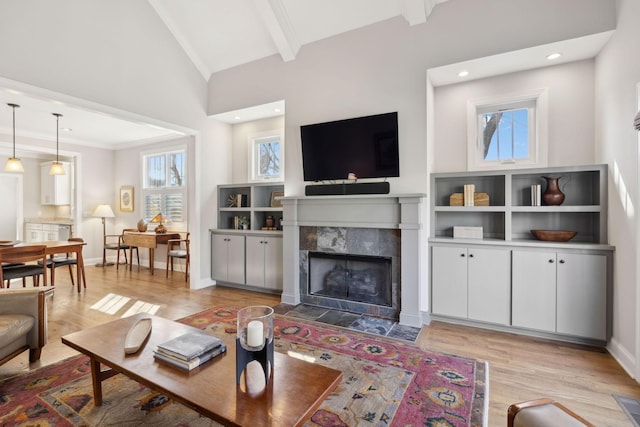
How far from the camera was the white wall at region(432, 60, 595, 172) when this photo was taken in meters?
3.11

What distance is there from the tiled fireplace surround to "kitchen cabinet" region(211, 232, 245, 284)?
3.16ft

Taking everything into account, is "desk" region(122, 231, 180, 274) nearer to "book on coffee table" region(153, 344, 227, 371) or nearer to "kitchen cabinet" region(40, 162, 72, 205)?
"kitchen cabinet" region(40, 162, 72, 205)

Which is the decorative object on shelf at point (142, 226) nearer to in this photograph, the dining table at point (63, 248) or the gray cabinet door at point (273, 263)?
the dining table at point (63, 248)

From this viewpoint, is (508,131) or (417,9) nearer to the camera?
(417,9)

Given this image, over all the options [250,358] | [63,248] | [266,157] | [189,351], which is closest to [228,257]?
[266,157]

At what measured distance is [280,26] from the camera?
3.82 metres

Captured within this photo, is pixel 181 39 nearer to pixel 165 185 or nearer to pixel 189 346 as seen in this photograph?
pixel 165 185

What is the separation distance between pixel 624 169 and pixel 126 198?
8.11 meters

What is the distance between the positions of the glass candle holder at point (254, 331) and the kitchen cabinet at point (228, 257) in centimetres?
328

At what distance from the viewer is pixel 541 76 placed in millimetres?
3279

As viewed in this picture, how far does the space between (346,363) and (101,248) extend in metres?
6.84

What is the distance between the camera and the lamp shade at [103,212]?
6566mm

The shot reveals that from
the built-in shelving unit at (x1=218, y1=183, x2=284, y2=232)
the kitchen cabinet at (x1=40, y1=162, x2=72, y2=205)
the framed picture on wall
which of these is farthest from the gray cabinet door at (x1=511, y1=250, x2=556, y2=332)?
the kitchen cabinet at (x1=40, y1=162, x2=72, y2=205)

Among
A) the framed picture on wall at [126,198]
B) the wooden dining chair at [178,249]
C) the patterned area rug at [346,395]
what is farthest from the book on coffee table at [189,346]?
the framed picture on wall at [126,198]
